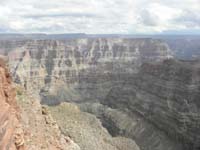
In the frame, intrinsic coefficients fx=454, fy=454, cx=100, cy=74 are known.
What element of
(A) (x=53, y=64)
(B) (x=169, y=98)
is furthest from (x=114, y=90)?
(A) (x=53, y=64)

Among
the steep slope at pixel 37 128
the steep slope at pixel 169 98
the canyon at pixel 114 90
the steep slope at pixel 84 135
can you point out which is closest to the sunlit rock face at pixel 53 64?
the canyon at pixel 114 90

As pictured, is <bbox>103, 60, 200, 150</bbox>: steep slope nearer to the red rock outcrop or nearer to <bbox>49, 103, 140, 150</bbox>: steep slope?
<bbox>49, 103, 140, 150</bbox>: steep slope

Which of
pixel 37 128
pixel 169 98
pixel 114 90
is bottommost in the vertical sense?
pixel 114 90

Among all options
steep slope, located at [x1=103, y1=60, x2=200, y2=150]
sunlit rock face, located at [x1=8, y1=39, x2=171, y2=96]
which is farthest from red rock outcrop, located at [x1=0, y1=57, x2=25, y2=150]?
sunlit rock face, located at [x1=8, y1=39, x2=171, y2=96]

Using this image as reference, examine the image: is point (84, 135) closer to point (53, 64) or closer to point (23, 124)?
point (23, 124)

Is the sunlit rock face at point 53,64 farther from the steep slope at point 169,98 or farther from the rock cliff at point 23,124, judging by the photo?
the rock cliff at point 23,124

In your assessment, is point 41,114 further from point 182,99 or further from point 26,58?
point 26,58
